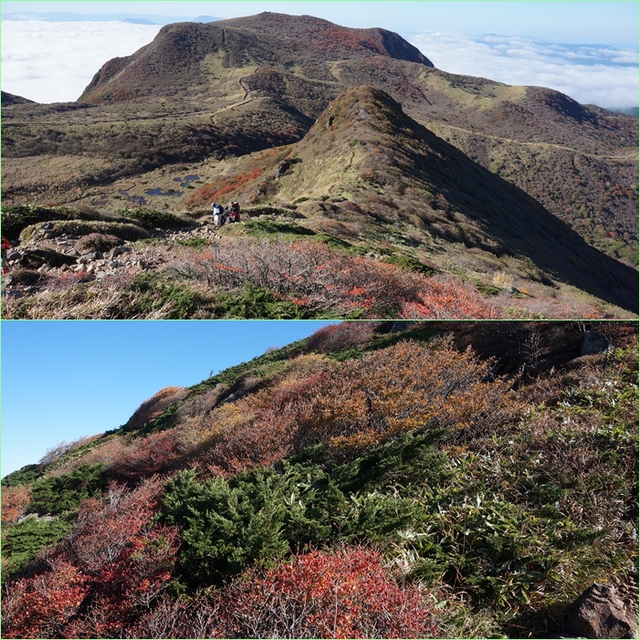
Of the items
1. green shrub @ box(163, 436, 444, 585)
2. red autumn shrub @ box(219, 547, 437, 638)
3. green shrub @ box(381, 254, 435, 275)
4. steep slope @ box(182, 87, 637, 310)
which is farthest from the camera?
steep slope @ box(182, 87, 637, 310)

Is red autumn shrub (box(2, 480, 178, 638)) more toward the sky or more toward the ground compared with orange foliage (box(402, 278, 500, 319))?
more toward the ground

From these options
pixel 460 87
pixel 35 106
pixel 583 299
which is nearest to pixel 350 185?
pixel 583 299

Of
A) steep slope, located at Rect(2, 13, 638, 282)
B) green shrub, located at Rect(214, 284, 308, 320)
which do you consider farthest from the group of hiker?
steep slope, located at Rect(2, 13, 638, 282)

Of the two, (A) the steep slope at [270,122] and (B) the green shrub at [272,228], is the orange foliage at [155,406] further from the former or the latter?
(A) the steep slope at [270,122]

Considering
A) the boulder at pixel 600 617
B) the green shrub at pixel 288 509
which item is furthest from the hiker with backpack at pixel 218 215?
the boulder at pixel 600 617

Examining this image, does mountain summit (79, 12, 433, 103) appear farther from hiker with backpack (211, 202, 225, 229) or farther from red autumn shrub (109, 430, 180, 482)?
red autumn shrub (109, 430, 180, 482)

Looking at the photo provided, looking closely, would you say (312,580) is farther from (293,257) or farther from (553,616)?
(293,257)

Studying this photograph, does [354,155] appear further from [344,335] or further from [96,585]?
[96,585]
